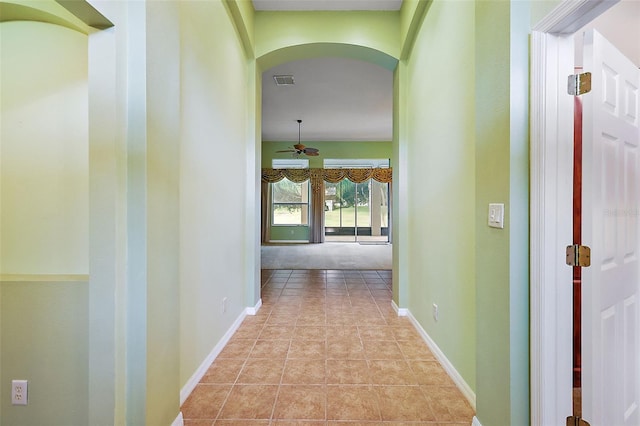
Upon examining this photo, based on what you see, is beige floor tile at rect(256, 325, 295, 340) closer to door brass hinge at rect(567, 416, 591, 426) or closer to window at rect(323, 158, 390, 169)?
door brass hinge at rect(567, 416, 591, 426)

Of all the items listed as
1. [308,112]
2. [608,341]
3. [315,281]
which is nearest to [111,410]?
[608,341]

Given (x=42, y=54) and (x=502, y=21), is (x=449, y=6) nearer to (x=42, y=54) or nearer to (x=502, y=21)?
(x=502, y=21)

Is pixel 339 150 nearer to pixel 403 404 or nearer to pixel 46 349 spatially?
pixel 403 404

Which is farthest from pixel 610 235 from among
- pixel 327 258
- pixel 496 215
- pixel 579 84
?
pixel 327 258

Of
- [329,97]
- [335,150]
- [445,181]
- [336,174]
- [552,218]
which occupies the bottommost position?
[552,218]

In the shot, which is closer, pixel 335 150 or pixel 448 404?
pixel 448 404

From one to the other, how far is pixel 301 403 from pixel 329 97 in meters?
5.31

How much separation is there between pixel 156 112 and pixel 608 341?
2178 mm

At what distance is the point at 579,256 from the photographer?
1.15m

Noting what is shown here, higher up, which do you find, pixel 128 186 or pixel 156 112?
pixel 156 112

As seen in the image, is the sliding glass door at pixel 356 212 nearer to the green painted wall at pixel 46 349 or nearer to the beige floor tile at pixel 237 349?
the beige floor tile at pixel 237 349

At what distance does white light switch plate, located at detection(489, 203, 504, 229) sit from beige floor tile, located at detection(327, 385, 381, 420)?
1209mm

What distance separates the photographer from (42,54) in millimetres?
1459

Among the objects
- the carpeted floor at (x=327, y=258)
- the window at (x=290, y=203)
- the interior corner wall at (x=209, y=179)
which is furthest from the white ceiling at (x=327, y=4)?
the window at (x=290, y=203)
